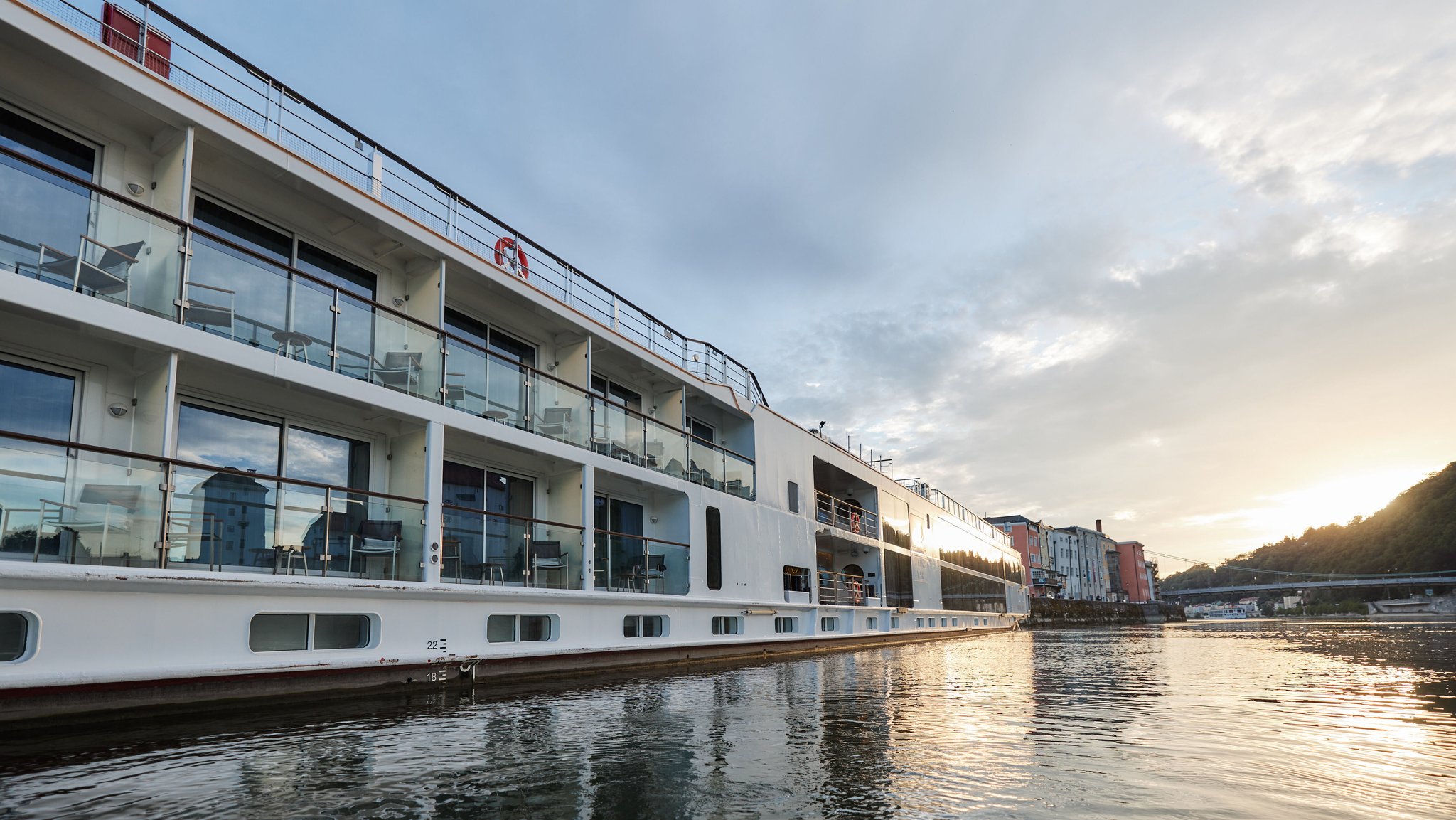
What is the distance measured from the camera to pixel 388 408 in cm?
1029

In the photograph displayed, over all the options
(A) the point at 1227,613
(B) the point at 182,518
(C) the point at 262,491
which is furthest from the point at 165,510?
(A) the point at 1227,613

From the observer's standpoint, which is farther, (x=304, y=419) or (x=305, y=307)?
(x=304, y=419)

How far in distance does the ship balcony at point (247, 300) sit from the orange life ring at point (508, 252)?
2354 millimetres

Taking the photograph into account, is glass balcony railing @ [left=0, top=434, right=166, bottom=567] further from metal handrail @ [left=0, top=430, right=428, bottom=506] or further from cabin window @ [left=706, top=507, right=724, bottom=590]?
cabin window @ [left=706, top=507, right=724, bottom=590]

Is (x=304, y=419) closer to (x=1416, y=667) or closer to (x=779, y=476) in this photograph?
(x=779, y=476)

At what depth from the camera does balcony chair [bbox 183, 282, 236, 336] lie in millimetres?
8312

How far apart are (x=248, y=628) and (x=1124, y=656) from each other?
17650 mm

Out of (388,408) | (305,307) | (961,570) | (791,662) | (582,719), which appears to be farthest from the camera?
(961,570)

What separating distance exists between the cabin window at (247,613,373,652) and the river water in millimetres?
750

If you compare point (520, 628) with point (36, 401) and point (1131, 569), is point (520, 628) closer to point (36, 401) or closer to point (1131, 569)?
point (36, 401)

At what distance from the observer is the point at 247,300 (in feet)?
28.9

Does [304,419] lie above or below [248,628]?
above

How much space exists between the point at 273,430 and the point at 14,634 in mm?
4025

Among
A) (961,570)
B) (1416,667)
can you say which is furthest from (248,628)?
(961,570)
